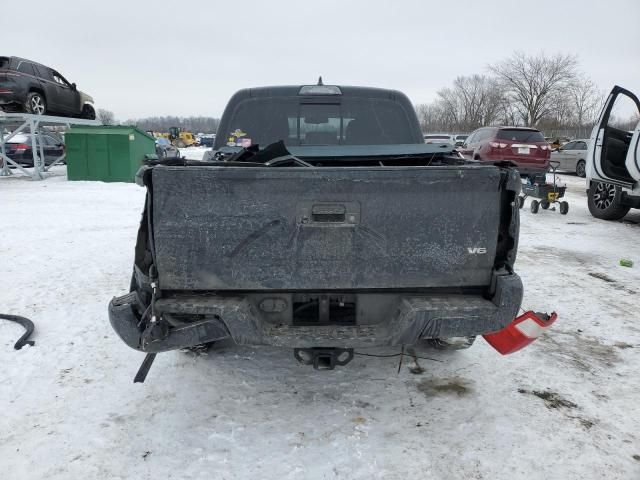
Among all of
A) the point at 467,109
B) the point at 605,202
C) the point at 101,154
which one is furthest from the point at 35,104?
the point at 467,109

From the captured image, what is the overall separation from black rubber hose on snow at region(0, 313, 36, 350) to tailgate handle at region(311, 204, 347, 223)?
2774mm

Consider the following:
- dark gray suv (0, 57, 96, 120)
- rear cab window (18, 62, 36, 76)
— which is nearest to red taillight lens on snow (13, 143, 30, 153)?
dark gray suv (0, 57, 96, 120)

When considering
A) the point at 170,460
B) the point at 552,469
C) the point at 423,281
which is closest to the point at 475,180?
the point at 423,281

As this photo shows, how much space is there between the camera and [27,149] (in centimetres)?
1881

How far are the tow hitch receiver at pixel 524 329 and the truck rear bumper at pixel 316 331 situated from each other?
0.27 feet

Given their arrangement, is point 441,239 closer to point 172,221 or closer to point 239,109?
point 172,221

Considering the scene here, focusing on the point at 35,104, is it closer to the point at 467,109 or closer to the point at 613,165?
the point at 613,165

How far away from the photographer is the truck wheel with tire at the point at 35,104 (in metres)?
14.7

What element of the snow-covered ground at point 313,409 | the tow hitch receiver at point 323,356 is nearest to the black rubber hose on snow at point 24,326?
the snow-covered ground at point 313,409

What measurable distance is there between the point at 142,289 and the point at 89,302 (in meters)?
2.57

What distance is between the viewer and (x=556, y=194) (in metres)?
10.2

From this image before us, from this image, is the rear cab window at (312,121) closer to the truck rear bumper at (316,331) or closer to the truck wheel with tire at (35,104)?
the truck rear bumper at (316,331)

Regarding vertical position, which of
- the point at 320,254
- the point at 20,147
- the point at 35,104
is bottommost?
the point at 320,254

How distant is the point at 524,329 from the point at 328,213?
125cm
